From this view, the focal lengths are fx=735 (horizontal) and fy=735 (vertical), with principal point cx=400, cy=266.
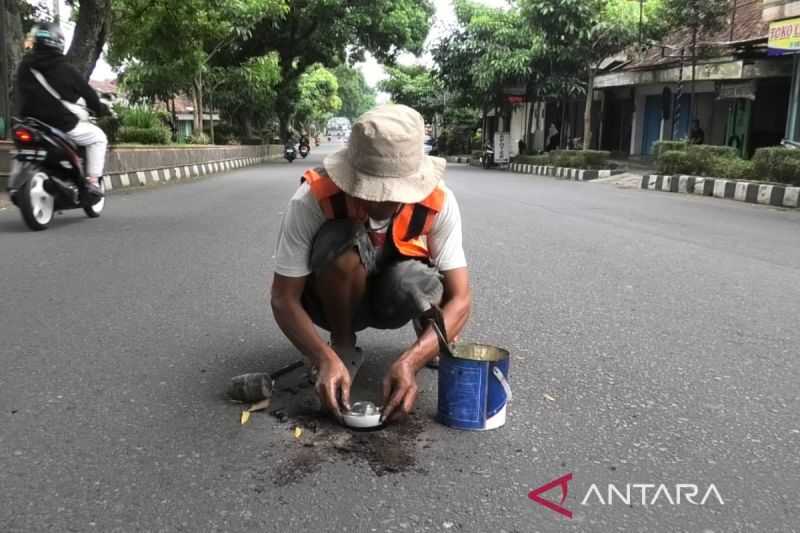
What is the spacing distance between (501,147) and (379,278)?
23028 millimetres

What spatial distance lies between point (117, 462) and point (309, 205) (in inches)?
39.0

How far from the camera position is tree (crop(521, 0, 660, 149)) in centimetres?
1856

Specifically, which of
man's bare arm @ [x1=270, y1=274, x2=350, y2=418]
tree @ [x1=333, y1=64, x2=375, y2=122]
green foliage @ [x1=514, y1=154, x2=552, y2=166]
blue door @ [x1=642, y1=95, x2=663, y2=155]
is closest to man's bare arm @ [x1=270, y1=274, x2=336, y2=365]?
man's bare arm @ [x1=270, y1=274, x2=350, y2=418]

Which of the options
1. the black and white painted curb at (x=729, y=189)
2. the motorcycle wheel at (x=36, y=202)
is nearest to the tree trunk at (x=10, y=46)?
the motorcycle wheel at (x=36, y=202)

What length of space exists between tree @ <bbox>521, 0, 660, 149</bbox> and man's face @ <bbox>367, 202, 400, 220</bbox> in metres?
17.8

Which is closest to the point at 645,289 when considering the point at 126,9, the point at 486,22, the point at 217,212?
the point at 217,212

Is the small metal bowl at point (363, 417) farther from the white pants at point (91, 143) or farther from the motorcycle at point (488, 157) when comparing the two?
the motorcycle at point (488, 157)

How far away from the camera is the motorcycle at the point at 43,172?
632 cm

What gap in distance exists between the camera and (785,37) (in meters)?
13.7

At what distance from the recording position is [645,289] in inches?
186

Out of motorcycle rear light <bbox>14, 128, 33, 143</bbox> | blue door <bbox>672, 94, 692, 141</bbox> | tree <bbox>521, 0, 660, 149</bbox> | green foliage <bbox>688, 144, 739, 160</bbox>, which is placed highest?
tree <bbox>521, 0, 660, 149</bbox>

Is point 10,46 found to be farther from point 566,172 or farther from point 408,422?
point 566,172

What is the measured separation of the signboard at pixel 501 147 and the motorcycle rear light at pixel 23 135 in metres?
19.9

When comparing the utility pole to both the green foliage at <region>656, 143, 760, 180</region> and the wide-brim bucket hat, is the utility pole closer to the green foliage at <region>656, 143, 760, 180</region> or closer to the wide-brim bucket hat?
the wide-brim bucket hat
